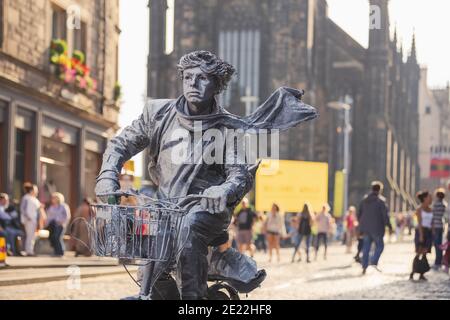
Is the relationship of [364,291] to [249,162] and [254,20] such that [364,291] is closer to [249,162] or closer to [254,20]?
[249,162]

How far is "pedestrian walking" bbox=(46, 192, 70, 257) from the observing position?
2162cm

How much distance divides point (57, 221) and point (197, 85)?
56.3 feet

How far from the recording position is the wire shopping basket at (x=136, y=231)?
4.48 metres

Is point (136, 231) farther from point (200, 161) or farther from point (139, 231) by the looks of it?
point (200, 161)

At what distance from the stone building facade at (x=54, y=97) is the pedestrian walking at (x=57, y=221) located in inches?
66.7

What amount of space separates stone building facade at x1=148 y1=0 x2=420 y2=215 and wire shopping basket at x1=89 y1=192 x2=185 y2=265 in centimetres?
5843

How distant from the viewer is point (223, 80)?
5.05m

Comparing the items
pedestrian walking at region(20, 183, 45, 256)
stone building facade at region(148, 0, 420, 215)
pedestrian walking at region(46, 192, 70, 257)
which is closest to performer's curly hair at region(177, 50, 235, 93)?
pedestrian walking at region(20, 183, 45, 256)

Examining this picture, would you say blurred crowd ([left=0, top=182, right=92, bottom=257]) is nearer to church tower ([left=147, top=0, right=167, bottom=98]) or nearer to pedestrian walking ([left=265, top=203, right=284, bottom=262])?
pedestrian walking ([left=265, top=203, right=284, bottom=262])

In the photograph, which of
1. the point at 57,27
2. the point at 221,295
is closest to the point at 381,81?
the point at 57,27

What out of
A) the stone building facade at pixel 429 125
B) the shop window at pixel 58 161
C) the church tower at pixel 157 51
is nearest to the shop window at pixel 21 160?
the shop window at pixel 58 161

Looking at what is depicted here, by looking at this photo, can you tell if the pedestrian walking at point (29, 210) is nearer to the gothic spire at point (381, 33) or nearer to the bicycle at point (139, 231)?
the bicycle at point (139, 231)

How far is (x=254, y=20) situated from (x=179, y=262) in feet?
214

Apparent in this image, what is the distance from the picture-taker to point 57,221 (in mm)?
21641
